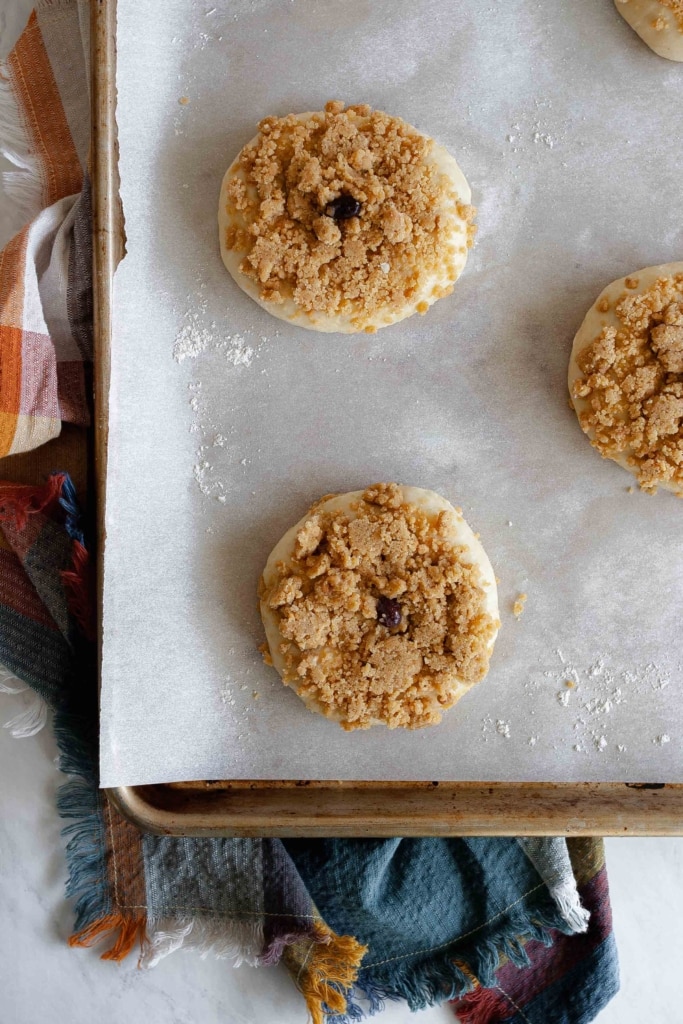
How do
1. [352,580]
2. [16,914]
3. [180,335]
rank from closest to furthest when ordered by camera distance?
[352,580] → [180,335] → [16,914]

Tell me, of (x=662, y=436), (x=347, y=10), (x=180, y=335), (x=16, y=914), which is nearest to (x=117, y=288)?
(x=180, y=335)

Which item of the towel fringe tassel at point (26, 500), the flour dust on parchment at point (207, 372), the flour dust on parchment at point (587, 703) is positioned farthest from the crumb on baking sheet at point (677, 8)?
the towel fringe tassel at point (26, 500)

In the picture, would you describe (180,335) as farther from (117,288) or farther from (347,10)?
(347,10)

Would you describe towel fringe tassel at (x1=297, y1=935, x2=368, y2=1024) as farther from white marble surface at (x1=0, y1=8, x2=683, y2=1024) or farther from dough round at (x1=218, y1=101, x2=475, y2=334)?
dough round at (x1=218, y1=101, x2=475, y2=334)

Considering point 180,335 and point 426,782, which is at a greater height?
point 180,335

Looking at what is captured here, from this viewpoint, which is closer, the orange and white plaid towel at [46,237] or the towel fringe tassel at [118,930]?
the orange and white plaid towel at [46,237]

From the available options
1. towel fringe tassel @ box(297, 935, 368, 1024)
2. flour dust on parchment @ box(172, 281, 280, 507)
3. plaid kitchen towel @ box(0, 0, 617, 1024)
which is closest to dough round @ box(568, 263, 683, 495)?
flour dust on parchment @ box(172, 281, 280, 507)

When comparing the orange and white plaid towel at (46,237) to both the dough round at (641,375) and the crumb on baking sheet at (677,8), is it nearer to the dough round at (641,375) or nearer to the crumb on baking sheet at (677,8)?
the dough round at (641,375)
